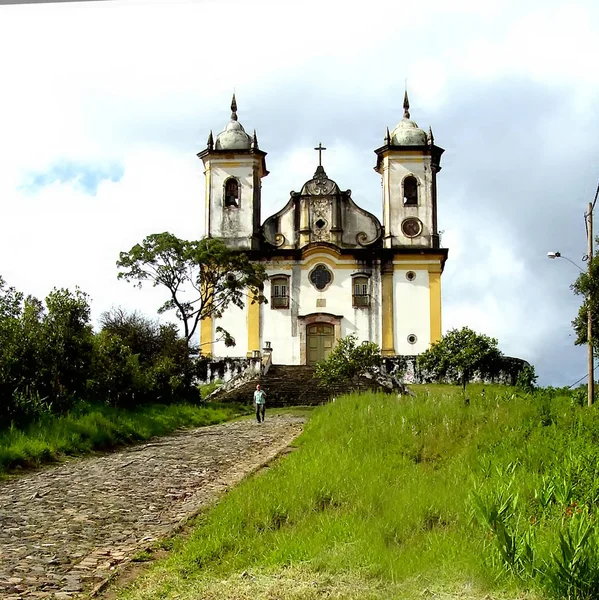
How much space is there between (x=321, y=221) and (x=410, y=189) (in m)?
3.41

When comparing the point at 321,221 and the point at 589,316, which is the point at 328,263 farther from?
the point at 589,316

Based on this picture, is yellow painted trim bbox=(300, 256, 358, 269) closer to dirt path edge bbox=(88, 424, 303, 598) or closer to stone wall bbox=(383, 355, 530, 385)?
stone wall bbox=(383, 355, 530, 385)

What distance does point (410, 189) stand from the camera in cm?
3170

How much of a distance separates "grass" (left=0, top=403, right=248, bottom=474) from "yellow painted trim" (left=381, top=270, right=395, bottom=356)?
13.3 metres

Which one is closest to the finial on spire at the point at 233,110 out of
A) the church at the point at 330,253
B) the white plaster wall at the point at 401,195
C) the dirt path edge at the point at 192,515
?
the church at the point at 330,253

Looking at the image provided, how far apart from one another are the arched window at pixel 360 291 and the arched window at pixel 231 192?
17.3 ft

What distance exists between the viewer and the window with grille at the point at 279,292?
3060cm

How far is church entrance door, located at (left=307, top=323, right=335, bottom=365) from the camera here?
30.1 metres

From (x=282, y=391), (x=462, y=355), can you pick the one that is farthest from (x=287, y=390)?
(x=462, y=355)

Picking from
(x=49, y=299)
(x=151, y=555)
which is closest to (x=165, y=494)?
(x=151, y=555)

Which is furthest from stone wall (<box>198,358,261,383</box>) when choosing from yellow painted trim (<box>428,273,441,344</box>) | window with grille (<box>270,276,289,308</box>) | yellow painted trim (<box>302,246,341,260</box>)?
yellow painted trim (<box>428,273,441,344</box>)

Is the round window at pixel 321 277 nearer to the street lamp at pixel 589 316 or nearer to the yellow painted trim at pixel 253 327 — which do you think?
the yellow painted trim at pixel 253 327

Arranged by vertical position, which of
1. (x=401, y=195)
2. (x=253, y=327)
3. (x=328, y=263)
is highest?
(x=401, y=195)

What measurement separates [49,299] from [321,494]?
25.9 ft
